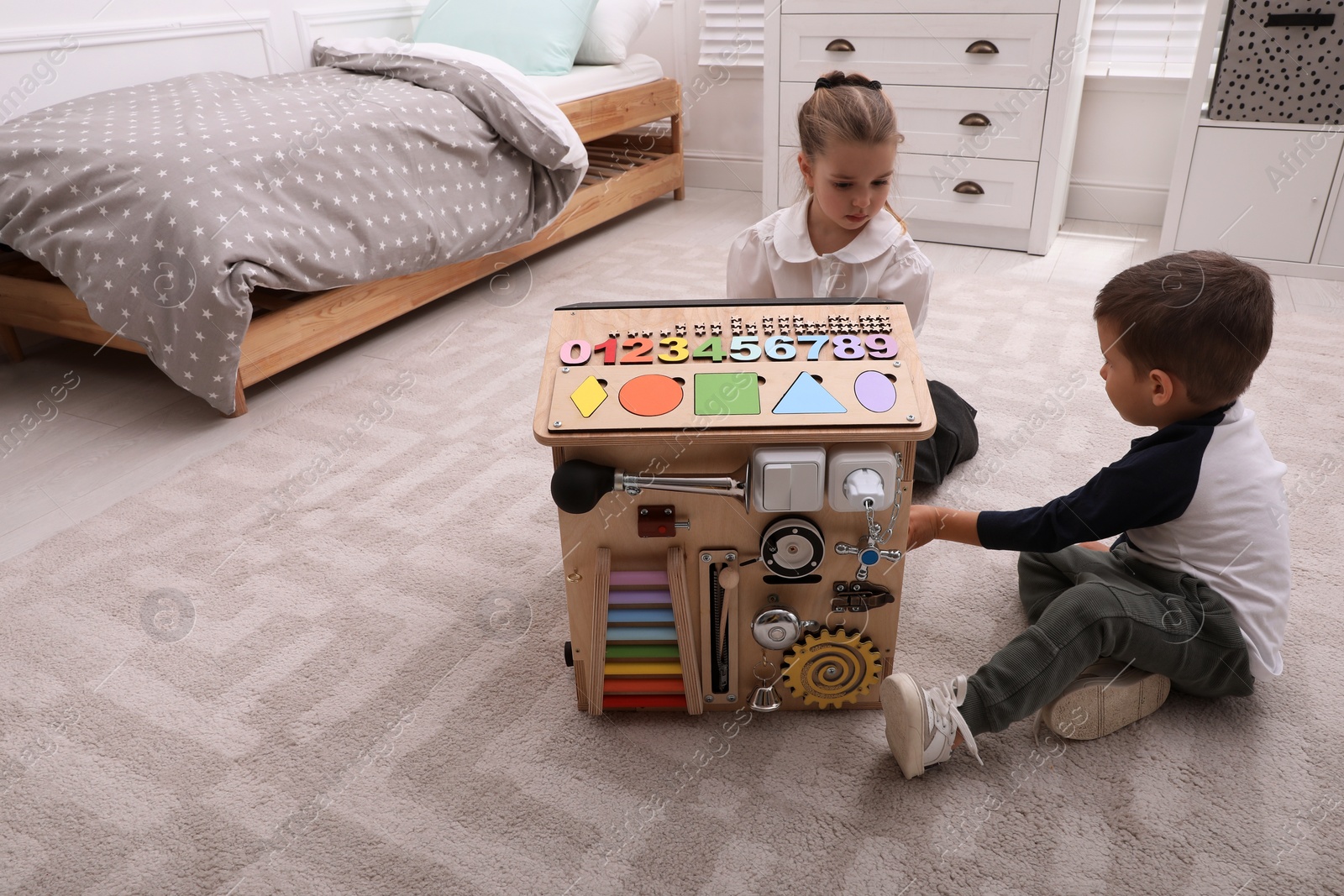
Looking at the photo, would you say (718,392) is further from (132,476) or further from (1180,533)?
(132,476)

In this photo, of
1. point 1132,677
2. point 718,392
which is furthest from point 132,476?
point 1132,677

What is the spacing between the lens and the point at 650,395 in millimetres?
958

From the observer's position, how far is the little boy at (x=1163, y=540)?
0.99 meters

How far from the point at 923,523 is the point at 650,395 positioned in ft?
1.29

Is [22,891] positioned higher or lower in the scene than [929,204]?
lower

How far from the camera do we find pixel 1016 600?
4.32ft

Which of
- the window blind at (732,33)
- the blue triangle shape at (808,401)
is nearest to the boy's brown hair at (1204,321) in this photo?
the blue triangle shape at (808,401)

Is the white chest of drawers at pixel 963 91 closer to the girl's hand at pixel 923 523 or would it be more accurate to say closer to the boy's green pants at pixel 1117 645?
the girl's hand at pixel 923 523

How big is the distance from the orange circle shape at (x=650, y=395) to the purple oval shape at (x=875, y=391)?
0.19 meters

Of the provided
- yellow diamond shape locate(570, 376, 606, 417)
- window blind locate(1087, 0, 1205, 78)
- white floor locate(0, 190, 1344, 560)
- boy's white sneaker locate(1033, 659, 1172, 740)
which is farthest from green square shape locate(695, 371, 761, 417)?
window blind locate(1087, 0, 1205, 78)

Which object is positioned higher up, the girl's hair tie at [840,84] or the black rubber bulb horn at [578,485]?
the girl's hair tie at [840,84]

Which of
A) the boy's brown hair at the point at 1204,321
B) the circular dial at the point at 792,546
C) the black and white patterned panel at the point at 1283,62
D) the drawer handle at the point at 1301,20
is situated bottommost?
the circular dial at the point at 792,546

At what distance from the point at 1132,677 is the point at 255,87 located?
234 centimetres

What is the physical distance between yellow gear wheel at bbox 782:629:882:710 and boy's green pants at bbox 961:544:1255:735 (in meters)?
0.12
